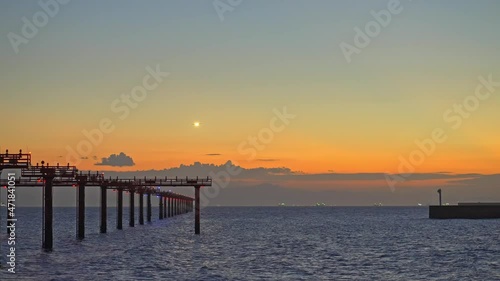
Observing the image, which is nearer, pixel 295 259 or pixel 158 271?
pixel 158 271

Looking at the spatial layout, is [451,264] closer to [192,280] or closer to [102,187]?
[192,280]

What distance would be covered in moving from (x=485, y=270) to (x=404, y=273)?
918cm

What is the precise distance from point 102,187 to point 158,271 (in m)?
53.3

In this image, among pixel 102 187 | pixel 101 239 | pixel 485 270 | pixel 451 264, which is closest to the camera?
pixel 485 270

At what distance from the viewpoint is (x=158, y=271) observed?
2509 inches

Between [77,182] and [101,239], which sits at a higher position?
[77,182]

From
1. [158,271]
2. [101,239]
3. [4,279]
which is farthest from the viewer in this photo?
[101,239]

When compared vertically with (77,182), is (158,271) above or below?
below

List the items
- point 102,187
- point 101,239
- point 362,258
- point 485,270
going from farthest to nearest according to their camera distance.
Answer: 1. point 102,187
2. point 101,239
3. point 362,258
4. point 485,270

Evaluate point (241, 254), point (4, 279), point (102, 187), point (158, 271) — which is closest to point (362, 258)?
point (241, 254)

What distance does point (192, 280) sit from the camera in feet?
190

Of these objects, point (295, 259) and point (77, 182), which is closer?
point (295, 259)

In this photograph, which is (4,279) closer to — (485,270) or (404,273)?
(404,273)

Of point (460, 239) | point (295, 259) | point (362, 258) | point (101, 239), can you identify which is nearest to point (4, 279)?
point (295, 259)
